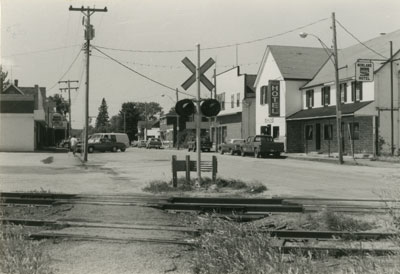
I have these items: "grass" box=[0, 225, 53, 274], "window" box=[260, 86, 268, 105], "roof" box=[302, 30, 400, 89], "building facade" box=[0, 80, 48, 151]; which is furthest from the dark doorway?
"grass" box=[0, 225, 53, 274]

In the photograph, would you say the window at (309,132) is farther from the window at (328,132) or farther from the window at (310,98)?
the window at (328,132)

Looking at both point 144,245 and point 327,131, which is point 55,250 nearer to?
point 144,245

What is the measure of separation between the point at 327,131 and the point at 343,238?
1295 inches

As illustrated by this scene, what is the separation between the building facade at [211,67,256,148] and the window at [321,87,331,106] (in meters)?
15.0

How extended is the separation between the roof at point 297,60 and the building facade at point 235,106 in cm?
610

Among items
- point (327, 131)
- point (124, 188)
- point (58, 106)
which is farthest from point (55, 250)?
point (58, 106)

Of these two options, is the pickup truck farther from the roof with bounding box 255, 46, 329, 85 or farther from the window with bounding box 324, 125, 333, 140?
the roof with bounding box 255, 46, 329, 85

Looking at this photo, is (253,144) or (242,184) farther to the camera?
(253,144)

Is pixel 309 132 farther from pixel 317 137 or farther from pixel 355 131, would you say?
pixel 355 131

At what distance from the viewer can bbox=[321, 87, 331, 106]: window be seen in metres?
40.6

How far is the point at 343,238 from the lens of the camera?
7.82m

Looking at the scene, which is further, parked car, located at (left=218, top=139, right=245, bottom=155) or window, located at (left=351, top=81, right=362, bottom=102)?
parked car, located at (left=218, top=139, right=245, bottom=155)

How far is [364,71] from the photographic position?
31625 millimetres

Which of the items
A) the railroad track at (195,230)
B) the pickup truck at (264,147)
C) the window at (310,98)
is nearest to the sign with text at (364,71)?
the pickup truck at (264,147)
